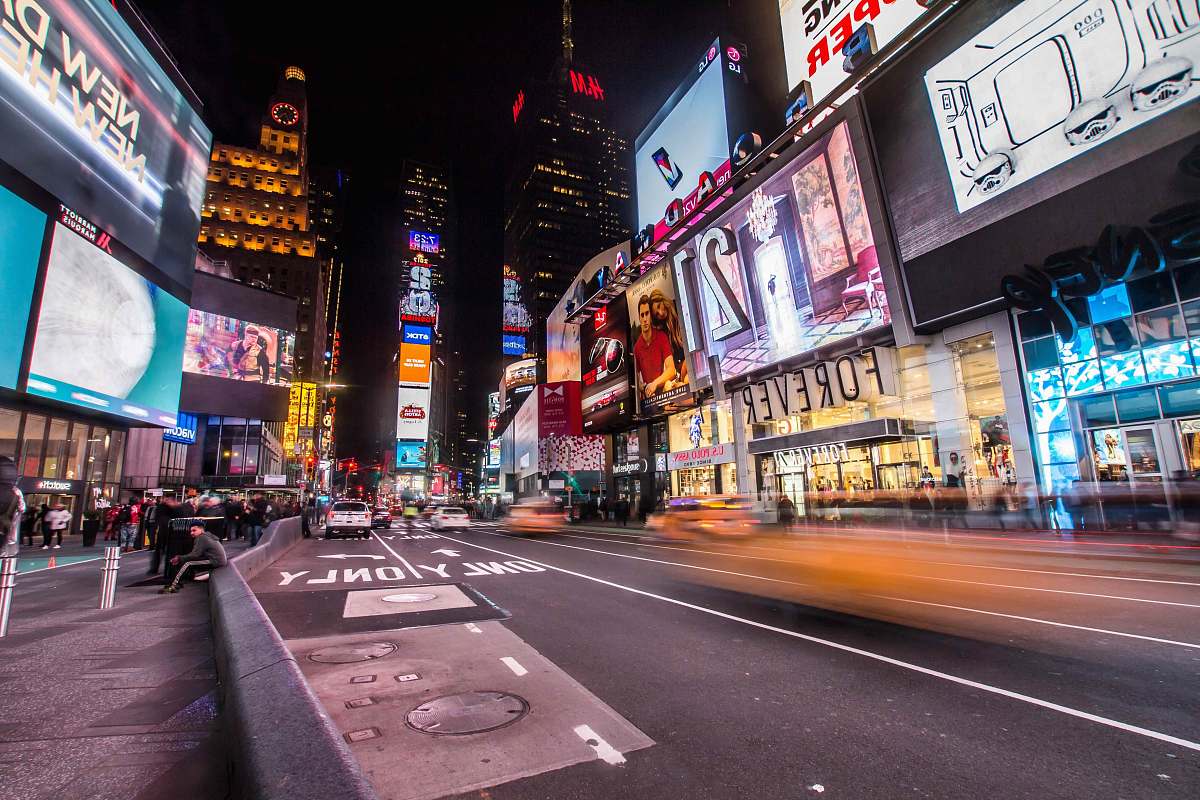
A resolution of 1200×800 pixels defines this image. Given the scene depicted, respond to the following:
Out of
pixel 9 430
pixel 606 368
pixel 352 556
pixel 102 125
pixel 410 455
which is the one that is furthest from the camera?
pixel 410 455

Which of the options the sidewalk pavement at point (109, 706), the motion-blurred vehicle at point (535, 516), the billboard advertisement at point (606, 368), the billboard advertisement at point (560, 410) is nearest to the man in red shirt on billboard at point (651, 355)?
the billboard advertisement at point (606, 368)

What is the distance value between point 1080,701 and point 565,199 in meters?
154

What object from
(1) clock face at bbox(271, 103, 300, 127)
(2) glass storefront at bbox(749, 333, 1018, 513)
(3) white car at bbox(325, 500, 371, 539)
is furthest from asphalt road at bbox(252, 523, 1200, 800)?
(1) clock face at bbox(271, 103, 300, 127)

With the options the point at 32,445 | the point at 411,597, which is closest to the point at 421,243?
the point at 32,445

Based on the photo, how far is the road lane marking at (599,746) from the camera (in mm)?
3480

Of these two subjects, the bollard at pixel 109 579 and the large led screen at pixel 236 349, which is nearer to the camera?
the bollard at pixel 109 579

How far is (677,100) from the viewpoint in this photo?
46.4m

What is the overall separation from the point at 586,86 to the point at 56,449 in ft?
546

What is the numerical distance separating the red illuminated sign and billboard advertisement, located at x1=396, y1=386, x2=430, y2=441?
102631 millimetres

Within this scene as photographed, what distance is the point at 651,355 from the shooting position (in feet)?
142

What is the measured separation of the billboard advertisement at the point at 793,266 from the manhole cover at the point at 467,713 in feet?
83.5

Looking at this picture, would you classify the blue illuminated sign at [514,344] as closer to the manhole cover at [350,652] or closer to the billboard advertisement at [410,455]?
the billboard advertisement at [410,455]

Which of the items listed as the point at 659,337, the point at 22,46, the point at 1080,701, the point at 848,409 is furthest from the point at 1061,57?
the point at 22,46

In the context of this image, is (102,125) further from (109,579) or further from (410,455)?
(410,455)
